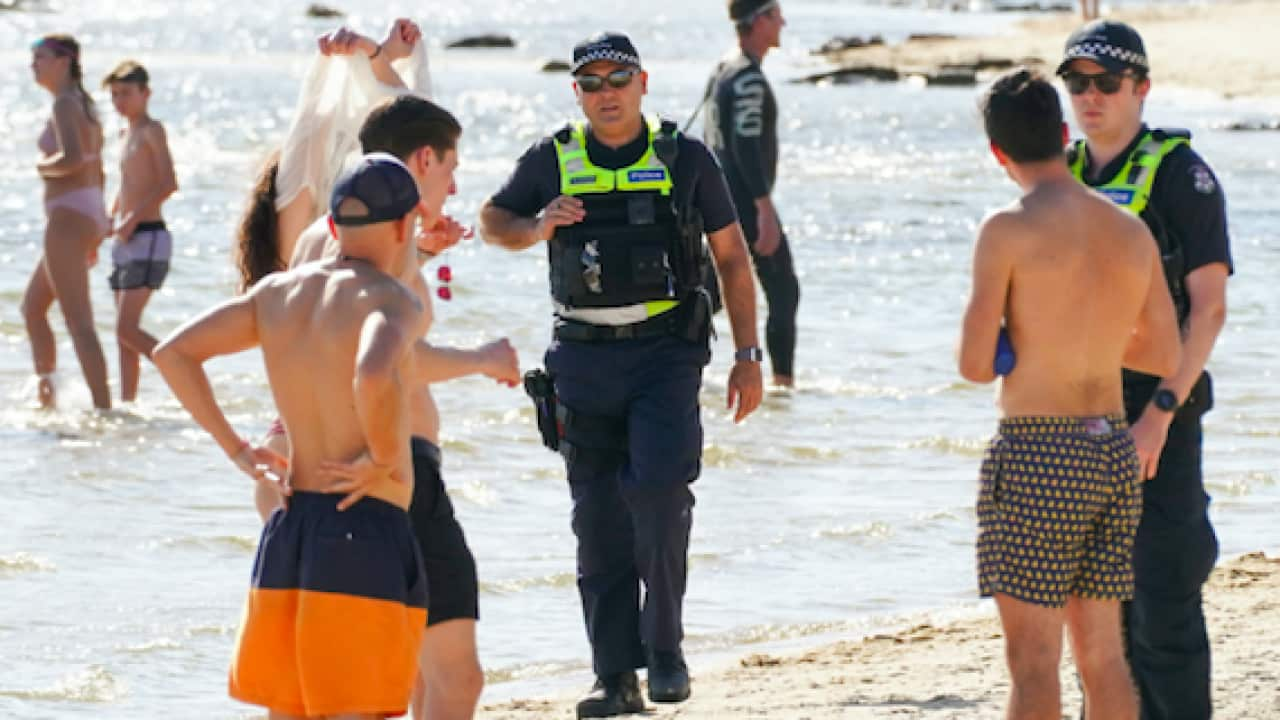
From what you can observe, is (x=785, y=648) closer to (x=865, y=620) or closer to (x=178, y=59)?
(x=865, y=620)

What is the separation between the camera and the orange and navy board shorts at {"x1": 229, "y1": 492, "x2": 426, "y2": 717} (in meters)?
3.90

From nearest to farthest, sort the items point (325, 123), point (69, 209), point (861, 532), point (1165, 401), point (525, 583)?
point (1165, 401), point (325, 123), point (525, 583), point (861, 532), point (69, 209)

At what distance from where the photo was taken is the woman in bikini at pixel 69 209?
33.4 feet

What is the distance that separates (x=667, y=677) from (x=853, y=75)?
36526mm

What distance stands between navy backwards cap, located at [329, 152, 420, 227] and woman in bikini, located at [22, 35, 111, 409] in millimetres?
6457

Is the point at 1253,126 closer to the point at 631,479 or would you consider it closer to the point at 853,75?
the point at 853,75

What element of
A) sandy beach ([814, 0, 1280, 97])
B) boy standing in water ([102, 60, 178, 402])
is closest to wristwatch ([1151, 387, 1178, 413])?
boy standing in water ([102, 60, 178, 402])

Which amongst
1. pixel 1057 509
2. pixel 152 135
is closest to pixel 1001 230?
pixel 1057 509

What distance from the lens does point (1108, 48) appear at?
457 centimetres

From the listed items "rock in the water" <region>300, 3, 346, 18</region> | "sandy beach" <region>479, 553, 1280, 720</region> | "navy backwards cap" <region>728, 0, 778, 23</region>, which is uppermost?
"rock in the water" <region>300, 3, 346, 18</region>

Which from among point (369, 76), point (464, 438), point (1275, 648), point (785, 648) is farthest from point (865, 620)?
point (464, 438)

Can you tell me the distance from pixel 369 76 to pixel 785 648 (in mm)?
2647

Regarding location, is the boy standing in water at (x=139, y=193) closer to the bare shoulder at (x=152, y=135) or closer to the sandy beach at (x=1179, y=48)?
the bare shoulder at (x=152, y=135)

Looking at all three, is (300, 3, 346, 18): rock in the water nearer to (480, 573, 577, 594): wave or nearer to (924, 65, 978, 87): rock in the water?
(924, 65, 978, 87): rock in the water
